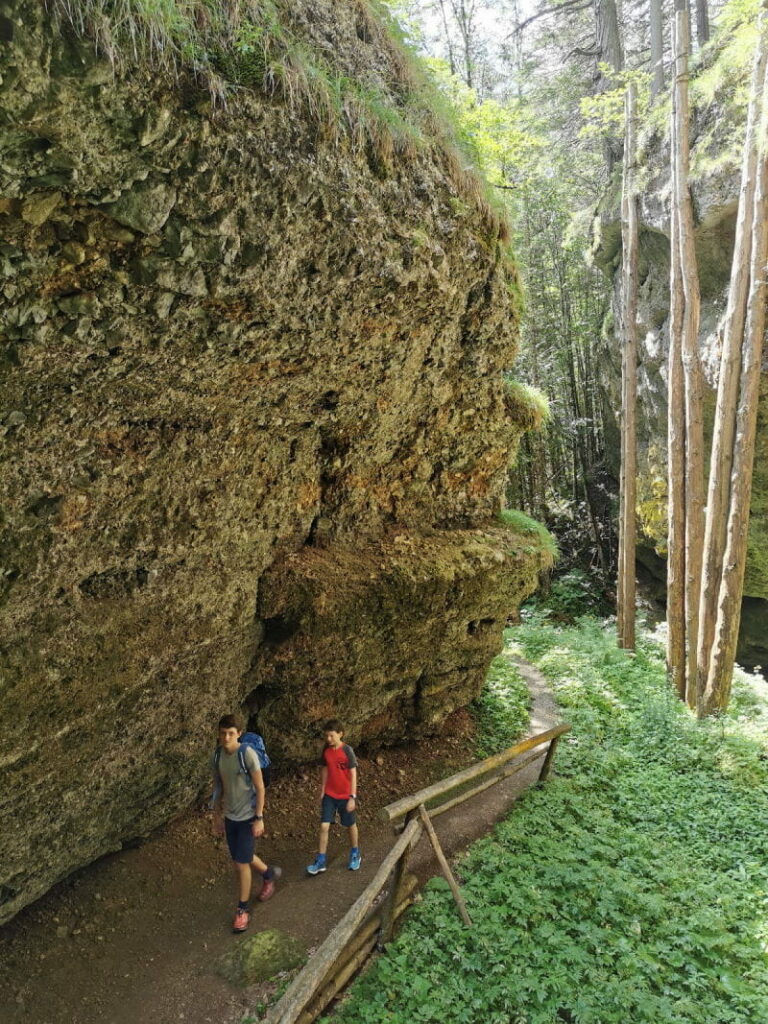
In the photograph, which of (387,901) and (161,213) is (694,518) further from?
(161,213)

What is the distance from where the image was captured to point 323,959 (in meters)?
3.75

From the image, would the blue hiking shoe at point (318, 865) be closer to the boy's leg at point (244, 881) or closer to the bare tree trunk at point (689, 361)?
the boy's leg at point (244, 881)

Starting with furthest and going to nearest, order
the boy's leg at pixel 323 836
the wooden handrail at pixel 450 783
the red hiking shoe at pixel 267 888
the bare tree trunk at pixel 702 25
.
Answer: the bare tree trunk at pixel 702 25
the boy's leg at pixel 323 836
the red hiking shoe at pixel 267 888
the wooden handrail at pixel 450 783

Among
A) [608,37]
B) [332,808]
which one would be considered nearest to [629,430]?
[332,808]

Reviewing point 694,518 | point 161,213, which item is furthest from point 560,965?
point 694,518

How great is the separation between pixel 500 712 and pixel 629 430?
24.5ft

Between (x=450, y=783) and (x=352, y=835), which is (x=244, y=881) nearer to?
(x=352, y=835)

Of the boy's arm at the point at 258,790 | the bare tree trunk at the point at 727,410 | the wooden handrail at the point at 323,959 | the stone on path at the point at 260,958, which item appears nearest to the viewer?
the wooden handrail at the point at 323,959

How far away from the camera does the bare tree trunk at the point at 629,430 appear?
13312 millimetres

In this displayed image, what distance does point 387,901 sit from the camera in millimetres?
4750

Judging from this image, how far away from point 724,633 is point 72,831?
9221 millimetres

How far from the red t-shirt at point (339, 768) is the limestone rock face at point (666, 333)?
11184mm

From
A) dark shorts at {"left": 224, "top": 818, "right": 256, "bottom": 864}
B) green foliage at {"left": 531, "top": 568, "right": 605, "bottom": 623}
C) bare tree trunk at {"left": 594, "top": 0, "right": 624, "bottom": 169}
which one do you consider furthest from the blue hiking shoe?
bare tree trunk at {"left": 594, "top": 0, "right": 624, "bottom": 169}

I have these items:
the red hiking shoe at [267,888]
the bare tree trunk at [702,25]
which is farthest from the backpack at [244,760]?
the bare tree trunk at [702,25]
